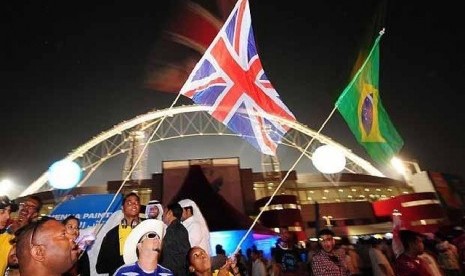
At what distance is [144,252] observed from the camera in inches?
118

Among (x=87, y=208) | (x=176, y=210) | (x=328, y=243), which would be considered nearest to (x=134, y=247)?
(x=176, y=210)

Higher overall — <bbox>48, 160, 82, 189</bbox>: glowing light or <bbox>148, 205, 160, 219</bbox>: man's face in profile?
<bbox>48, 160, 82, 189</bbox>: glowing light

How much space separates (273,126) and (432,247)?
263 inches

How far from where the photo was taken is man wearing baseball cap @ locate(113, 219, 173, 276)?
2910mm

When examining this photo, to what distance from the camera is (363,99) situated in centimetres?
595

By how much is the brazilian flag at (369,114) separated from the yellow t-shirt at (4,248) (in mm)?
5491

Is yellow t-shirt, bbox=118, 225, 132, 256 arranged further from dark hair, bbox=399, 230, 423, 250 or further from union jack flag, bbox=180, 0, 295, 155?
dark hair, bbox=399, 230, 423, 250

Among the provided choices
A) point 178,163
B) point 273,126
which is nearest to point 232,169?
point 178,163

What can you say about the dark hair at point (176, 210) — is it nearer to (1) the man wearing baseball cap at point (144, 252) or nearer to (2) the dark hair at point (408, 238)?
(1) the man wearing baseball cap at point (144, 252)

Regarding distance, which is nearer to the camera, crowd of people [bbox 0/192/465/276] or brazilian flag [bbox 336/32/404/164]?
crowd of people [bbox 0/192/465/276]

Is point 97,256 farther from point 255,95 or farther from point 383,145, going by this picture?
point 383,145

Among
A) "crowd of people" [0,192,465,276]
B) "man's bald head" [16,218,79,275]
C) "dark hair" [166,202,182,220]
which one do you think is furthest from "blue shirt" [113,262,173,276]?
"dark hair" [166,202,182,220]

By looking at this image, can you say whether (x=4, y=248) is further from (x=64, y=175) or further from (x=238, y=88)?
(x=64, y=175)

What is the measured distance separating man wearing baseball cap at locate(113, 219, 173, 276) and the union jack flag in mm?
2976
